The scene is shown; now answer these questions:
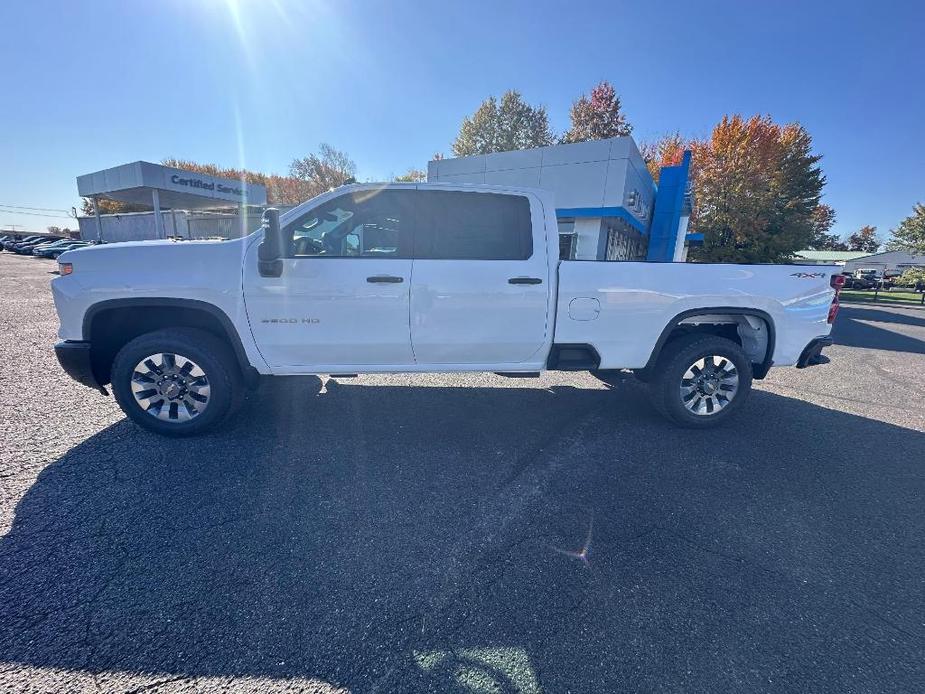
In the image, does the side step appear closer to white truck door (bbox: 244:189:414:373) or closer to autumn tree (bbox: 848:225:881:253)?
white truck door (bbox: 244:189:414:373)

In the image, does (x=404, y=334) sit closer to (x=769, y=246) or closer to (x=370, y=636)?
(x=370, y=636)

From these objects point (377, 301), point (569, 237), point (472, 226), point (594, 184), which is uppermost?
point (594, 184)

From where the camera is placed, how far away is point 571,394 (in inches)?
196

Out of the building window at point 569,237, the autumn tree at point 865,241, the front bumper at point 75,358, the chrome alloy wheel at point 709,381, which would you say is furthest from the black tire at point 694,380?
the autumn tree at point 865,241

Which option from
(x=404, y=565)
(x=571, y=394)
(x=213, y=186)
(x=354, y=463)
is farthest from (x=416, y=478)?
(x=213, y=186)

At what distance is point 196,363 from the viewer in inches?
134

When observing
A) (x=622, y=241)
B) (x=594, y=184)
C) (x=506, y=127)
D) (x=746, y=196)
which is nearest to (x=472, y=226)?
(x=594, y=184)

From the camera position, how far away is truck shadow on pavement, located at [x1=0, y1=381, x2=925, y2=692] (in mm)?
1721

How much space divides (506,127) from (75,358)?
4741 cm

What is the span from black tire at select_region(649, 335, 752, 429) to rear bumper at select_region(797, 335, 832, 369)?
1.91 feet

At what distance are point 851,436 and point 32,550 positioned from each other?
21.4 ft

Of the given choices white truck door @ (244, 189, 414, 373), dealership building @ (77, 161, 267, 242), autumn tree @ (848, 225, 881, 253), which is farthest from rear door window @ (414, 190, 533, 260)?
autumn tree @ (848, 225, 881, 253)

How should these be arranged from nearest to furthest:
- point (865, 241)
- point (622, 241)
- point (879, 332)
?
point (879, 332) < point (622, 241) < point (865, 241)

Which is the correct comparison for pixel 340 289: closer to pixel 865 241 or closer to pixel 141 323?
pixel 141 323
